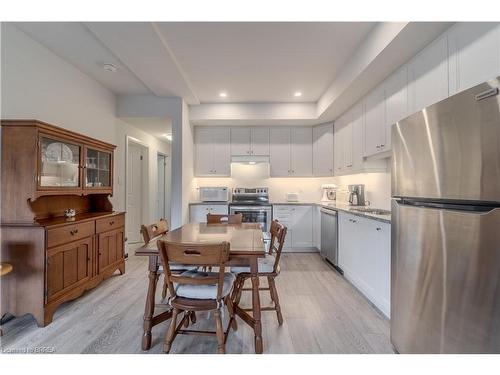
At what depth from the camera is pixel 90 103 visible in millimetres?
3283

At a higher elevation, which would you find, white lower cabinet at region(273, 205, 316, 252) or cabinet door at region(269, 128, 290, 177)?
cabinet door at region(269, 128, 290, 177)

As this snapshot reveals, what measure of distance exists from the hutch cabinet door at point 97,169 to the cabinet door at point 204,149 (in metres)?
1.68

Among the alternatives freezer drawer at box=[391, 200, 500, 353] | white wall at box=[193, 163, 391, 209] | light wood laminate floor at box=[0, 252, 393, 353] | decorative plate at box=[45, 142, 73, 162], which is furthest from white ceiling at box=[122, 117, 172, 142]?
freezer drawer at box=[391, 200, 500, 353]

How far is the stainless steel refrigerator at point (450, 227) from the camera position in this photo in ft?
3.35

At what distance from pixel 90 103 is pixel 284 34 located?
261 cm

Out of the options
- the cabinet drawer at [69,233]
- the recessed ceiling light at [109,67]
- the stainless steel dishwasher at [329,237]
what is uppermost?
the recessed ceiling light at [109,67]

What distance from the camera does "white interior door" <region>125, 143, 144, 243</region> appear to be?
4695mm

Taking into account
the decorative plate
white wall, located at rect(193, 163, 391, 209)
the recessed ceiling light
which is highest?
the recessed ceiling light

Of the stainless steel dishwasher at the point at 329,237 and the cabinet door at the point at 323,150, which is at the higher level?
the cabinet door at the point at 323,150

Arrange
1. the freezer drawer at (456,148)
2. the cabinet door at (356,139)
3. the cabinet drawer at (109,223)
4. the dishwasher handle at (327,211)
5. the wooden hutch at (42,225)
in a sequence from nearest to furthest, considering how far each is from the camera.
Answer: the freezer drawer at (456,148) < the wooden hutch at (42,225) < the cabinet drawer at (109,223) < the cabinet door at (356,139) < the dishwasher handle at (327,211)

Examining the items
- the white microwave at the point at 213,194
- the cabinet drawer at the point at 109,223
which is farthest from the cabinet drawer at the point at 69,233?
the white microwave at the point at 213,194

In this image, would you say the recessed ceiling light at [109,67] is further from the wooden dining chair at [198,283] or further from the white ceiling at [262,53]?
the wooden dining chair at [198,283]

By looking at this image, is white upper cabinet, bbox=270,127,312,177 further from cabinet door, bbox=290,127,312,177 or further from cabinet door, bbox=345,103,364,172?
cabinet door, bbox=345,103,364,172

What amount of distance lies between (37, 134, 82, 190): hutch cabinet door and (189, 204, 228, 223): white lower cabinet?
6.27ft
